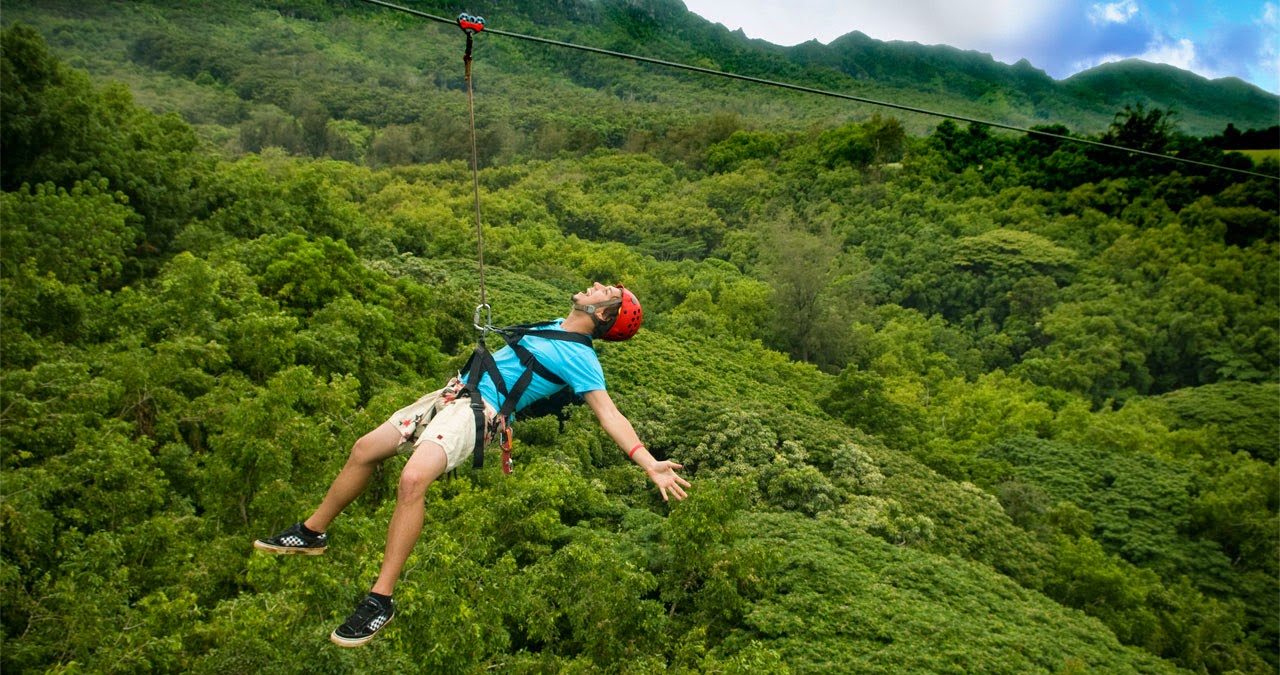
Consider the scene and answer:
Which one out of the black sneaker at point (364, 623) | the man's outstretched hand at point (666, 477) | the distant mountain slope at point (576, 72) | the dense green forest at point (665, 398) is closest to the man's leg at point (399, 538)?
the black sneaker at point (364, 623)

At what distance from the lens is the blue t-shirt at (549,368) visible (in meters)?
4.01

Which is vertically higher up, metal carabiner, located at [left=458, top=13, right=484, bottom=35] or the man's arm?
metal carabiner, located at [left=458, top=13, right=484, bottom=35]

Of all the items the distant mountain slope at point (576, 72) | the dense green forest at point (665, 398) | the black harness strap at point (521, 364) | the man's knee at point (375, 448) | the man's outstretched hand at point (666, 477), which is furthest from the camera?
the distant mountain slope at point (576, 72)

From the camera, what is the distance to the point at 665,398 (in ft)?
74.8

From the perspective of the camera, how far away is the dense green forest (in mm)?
9234

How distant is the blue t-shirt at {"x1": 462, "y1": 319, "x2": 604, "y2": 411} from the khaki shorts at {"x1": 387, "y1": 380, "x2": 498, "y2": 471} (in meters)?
0.14

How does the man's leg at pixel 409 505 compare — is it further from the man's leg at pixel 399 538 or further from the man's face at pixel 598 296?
the man's face at pixel 598 296

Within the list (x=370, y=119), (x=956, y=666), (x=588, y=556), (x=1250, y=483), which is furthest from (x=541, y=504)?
(x=370, y=119)

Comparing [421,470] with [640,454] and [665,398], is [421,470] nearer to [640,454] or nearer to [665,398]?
[640,454]

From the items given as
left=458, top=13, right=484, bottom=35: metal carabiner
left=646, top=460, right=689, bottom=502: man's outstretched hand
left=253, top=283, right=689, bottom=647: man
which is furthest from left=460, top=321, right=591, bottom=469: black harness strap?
left=458, top=13, right=484, bottom=35: metal carabiner

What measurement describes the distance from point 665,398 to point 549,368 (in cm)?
1883

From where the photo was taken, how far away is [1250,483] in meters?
30.0

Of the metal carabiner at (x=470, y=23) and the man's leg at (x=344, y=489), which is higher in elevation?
the metal carabiner at (x=470, y=23)

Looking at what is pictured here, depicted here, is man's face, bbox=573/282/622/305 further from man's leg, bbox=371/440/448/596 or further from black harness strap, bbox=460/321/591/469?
man's leg, bbox=371/440/448/596
